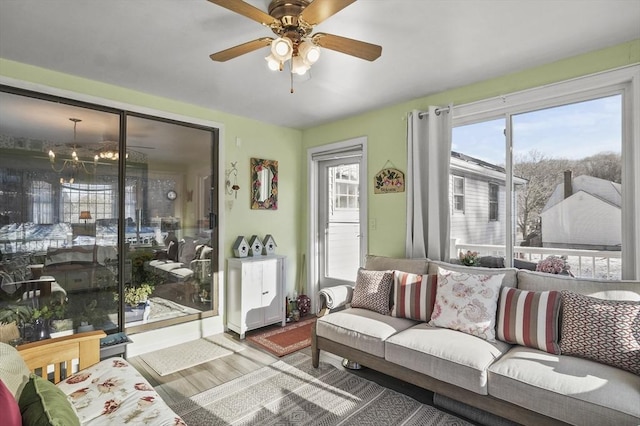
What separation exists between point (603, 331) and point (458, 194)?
5.40ft

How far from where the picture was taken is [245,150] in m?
4.16

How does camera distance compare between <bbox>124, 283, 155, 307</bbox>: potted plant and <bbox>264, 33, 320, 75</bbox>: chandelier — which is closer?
<bbox>264, 33, 320, 75</bbox>: chandelier

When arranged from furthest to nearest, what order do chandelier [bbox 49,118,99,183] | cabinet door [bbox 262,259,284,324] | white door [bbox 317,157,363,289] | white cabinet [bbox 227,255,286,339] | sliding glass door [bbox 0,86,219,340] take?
white door [bbox 317,157,363,289] < cabinet door [bbox 262,259,284,324] < white cabinet [bbox 227,255,286,339] < chandelier [bbox 49,118,99,183] < sliding glass door [bbox 0,86,219,340]

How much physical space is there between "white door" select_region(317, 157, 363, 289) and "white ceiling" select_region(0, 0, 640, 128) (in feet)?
4.30

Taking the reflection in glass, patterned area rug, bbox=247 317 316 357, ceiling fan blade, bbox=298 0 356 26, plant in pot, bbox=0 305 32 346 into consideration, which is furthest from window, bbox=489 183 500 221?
plant in pot, bbox=0 305 32 346

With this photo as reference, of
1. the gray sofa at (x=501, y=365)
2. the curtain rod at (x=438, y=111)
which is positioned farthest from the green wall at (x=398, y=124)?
the gray sofa at (x=501, y=365)

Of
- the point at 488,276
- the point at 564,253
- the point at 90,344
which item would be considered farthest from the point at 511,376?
the point at 90,344

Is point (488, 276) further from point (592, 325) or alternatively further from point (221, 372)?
point (221, 372)

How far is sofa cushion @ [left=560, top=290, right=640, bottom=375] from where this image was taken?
189 cm

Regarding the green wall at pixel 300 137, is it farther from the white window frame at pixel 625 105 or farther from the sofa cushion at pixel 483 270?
the sofa cushion at pixel 483 270

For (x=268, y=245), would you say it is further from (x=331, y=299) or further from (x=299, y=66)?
(x=299, y=66)

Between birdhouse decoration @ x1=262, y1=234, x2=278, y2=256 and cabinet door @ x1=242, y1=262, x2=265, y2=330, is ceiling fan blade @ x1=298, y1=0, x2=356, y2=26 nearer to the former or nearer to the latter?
cabinet door @ x1=242, y1=262, x2=265, y2=330

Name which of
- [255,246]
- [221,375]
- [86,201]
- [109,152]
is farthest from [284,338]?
[109,152]

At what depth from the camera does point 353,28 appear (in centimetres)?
217
